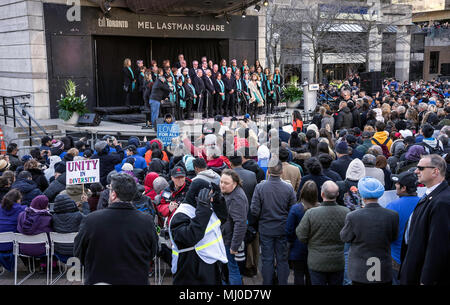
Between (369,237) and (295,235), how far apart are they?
1.07 meters

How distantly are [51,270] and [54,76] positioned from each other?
12322mm

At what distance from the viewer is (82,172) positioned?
23.7ft

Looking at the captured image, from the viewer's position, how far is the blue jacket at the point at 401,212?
5.16m

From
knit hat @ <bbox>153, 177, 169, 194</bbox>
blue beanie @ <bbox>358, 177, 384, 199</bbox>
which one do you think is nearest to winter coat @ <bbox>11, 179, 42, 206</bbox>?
knit hat @ <bbox>153, 177, 169, 194</bbox>

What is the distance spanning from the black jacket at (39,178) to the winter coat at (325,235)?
5085mm

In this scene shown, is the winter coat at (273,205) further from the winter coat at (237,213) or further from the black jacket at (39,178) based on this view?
the black jacket at (39,178)

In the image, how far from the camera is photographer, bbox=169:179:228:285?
14.6ft

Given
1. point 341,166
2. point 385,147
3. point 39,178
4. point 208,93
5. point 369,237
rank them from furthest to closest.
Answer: point 208,93 < point 385,147 < point 39,178 < point 341,166 < point 369,237

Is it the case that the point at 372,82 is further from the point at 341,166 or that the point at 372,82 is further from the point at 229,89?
the point at 341,166

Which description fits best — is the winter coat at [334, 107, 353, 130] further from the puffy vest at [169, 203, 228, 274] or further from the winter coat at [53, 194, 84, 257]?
the puffy vest at [169, 203, 228, 274]

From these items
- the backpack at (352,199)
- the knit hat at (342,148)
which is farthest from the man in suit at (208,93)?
the backpack at (352,199)

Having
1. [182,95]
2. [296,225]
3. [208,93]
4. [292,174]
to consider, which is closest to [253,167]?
[292,174]

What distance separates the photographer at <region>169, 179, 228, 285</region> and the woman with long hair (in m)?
1.22
